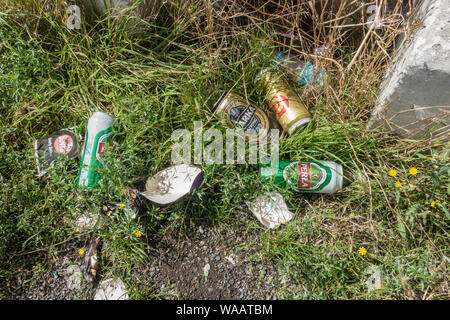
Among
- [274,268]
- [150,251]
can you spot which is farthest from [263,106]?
[150,251]

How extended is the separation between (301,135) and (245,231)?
0.62 meters

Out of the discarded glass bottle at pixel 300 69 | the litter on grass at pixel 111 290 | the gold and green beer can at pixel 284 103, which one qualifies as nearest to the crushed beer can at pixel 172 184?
the litter on grass at pixel 111 290

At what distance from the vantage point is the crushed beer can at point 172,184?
166cm

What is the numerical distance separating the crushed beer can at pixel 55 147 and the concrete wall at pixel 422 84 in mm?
1725

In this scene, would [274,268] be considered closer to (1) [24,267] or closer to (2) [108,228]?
(2) [108,228]

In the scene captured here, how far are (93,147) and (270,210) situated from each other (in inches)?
40.2

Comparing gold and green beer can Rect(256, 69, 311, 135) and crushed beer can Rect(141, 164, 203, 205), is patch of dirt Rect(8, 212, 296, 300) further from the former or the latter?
gold and green beer can Rect(256, 69, 311, 135)

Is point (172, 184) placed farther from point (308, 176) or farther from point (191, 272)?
point (308, 176)

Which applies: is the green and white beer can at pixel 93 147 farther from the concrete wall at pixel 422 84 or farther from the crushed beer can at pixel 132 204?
the concrete wall at pixel 422 84

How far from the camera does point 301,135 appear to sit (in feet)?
5.81

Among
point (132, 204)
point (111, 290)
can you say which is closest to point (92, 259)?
point (111, 290)

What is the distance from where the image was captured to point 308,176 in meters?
1.67

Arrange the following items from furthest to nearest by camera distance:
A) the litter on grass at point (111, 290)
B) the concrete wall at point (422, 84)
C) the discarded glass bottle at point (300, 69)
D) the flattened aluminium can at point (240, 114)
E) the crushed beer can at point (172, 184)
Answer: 1. the discarded glass bottle at point (300, 69)
2. the flattened aluminium can at point (240, 114)
3. the crushed beer can at point (172, 184)
4. the litter on grass at point (111, 290)
5. the concrete wall at point (422, 84)

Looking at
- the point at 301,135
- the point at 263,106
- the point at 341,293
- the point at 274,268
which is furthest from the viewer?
the point at 263,106
